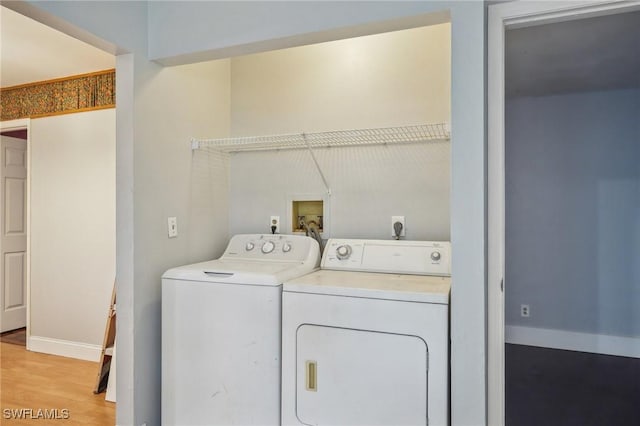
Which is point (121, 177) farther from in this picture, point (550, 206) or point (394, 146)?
point (550, 206)

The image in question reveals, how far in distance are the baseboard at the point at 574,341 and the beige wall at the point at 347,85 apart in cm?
261

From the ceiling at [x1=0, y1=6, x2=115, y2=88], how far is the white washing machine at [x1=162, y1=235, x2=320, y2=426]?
1755 millimetres

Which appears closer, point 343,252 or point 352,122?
point 343,252

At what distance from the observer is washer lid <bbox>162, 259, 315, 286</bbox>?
6.13 feet

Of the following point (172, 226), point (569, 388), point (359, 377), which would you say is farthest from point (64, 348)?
point (569, 388)

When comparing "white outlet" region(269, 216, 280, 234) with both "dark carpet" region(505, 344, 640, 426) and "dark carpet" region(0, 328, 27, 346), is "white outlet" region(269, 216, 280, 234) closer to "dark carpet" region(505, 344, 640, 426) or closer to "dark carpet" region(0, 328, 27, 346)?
"dark carpet" region(505, 344, 640, 426)

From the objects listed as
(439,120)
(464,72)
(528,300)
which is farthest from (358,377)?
(528,300)

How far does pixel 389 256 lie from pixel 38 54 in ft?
9.24

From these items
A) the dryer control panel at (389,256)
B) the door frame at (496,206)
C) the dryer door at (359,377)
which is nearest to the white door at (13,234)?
the dryer control panel at (389,256)

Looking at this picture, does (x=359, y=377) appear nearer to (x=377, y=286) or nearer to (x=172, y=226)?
(x=377, y=286)

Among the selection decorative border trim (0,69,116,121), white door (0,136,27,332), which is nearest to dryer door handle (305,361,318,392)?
decorative border trim (0,69,116,121)

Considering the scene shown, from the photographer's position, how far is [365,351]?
1665 mm

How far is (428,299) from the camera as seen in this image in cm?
158

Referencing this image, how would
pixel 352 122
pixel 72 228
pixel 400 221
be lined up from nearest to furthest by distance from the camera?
pixel 400 221 → pixel 352 122 → pixel 72 228
